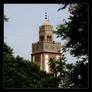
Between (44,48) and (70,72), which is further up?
(44,48)

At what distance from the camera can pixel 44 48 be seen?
36.7 m

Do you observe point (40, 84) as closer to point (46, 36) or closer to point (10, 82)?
point (10, 82)

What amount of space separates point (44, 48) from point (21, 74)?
79.5 ft

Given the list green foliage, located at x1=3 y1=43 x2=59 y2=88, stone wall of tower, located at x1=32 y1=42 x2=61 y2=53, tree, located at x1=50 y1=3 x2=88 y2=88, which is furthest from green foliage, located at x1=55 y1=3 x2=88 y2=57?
stone wall of tower, located at x1=32 y1=42 x2=61 y2=53

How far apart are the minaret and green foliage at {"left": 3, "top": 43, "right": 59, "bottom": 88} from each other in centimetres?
2200

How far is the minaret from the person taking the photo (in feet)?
119

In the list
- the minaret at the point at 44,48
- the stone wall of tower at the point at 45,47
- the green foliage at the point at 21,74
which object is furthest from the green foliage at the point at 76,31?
the stone wall of tower at the point at 45,47

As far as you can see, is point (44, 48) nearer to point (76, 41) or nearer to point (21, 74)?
point (21, 74)

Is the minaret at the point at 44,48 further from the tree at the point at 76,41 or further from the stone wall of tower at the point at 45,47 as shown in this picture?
the tree at the point at 76,41

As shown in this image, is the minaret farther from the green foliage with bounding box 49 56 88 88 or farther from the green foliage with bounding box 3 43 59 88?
the green foliage with bounding box 49 56 88 88

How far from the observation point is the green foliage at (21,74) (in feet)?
36.2

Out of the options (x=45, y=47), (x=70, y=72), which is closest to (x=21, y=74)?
(x=70, y=72)

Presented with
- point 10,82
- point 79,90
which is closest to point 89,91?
point 79,90

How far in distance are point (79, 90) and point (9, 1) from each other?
0.53 m
